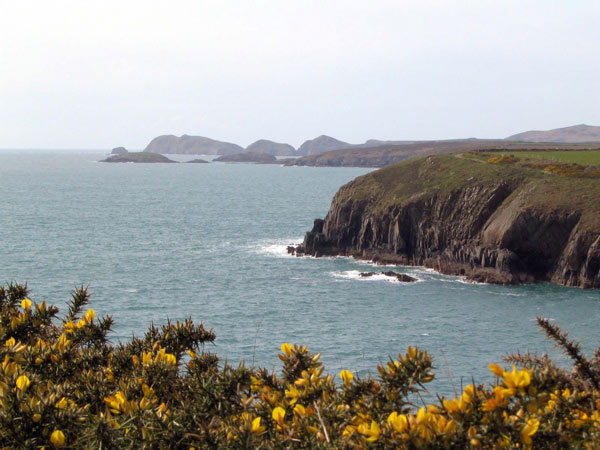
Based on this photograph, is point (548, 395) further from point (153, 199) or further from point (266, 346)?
point (153, 199)

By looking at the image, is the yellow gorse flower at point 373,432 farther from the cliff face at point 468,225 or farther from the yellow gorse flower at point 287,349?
the cliff face at point 468,225

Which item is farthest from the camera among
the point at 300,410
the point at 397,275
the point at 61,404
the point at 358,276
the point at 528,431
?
the point at 358,276

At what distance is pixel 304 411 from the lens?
723 cm

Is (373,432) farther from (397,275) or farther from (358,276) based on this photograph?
(358,276)

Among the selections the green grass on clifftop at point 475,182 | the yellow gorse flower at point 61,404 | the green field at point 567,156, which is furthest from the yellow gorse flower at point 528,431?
the green field at point 567,156

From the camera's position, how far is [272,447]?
6859mm

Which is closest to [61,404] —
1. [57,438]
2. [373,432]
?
[57,438]

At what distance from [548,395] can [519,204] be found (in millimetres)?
69524

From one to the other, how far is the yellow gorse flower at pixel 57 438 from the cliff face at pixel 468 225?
200 ft

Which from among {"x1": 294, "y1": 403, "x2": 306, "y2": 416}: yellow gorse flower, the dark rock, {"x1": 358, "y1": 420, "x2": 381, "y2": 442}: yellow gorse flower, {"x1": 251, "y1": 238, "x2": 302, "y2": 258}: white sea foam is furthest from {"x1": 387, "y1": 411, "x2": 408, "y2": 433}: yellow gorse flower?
{"x1": 251, "y1": 238, "x2": 302, "y2": 258}: white sea foam

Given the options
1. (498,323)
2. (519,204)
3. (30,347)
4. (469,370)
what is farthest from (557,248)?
(30,347)

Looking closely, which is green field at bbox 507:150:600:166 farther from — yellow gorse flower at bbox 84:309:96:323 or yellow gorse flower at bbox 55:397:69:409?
yellow gorse flower at bbox 55:397:69:409

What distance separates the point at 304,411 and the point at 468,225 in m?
70.0

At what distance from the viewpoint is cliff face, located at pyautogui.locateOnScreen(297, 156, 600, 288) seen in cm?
6588
